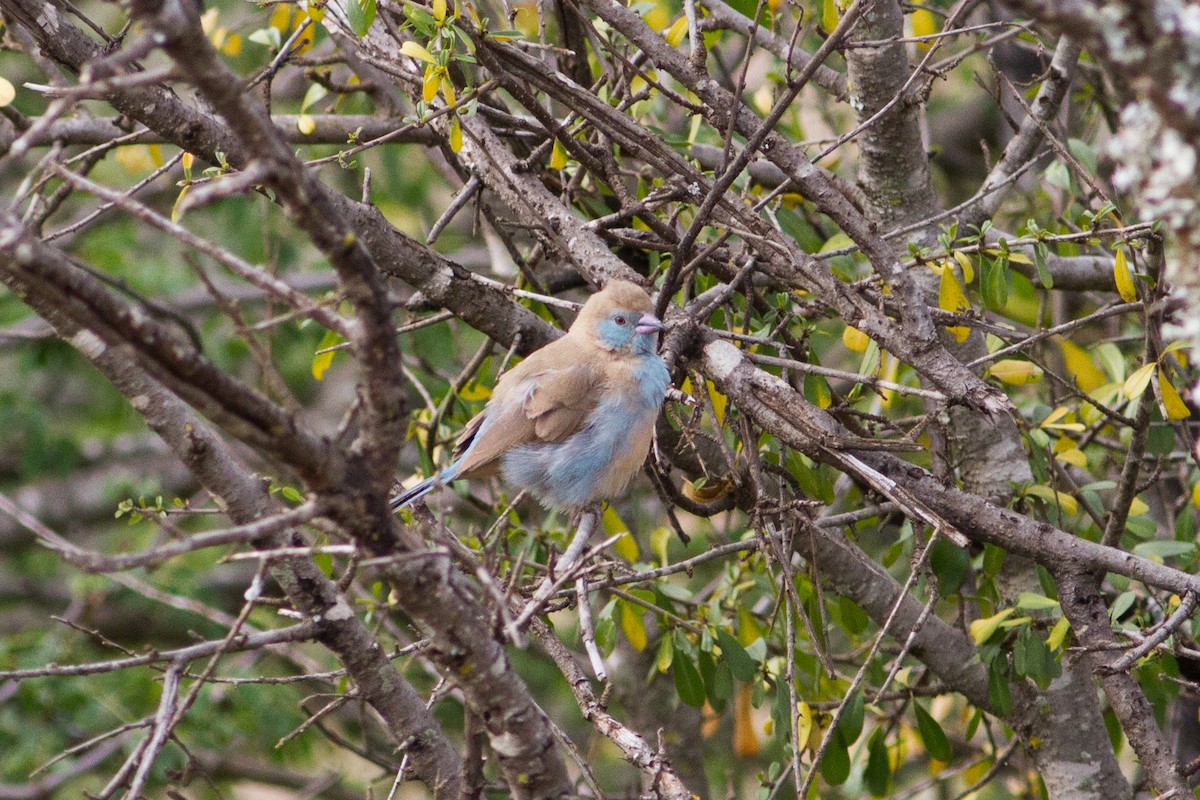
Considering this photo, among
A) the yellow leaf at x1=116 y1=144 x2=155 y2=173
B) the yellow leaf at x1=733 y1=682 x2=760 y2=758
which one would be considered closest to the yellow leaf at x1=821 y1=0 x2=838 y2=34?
the yellow leaf at x1=733 y1=682 x2=760 y2=758

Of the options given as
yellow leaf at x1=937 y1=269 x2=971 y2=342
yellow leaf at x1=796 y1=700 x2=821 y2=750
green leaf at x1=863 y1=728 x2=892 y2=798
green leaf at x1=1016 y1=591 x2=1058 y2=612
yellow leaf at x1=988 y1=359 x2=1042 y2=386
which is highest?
yellow leaf at x1=937 y1=269 x2=971 y2=342

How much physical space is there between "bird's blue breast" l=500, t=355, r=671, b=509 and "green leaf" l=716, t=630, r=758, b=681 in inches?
23.9

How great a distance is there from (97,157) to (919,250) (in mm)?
2733

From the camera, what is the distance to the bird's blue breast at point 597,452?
12.0 feet

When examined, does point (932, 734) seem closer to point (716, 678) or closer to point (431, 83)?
point (716, 678)

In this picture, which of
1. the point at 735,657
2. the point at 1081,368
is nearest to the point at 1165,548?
the point at 1081,368

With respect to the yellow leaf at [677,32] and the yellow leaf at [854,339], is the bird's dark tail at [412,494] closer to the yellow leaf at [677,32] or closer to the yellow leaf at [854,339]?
the yellow leaf at [854,339]

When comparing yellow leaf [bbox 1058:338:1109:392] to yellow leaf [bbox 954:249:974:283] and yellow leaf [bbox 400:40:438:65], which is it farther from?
yellow leaf [bbox 400:40:438:65]

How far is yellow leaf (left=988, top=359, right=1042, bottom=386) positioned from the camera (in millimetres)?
3502

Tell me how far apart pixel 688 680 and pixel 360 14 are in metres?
2.14

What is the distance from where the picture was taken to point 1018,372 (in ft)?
11.6

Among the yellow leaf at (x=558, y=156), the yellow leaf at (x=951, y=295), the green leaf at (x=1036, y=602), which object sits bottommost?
the green leaf at (x=1036, y=602)

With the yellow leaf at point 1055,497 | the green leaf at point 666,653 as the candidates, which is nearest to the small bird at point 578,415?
the green leaf at point 666,653

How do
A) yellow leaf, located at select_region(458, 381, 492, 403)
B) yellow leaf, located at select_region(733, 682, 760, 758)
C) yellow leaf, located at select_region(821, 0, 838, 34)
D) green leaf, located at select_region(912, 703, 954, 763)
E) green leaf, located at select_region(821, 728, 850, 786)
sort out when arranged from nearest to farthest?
green leaf, located at select_region(821, 728, 850, 786) → yellow leaf, located at select_region(821, 0, 838, 34) → green leaf, located at select_region(912, 703, 954, 763) → yellow leaf, located at select_region(458, 381, 492, 403) → yellow leaf, located at select_region(733, 682, 760, 758)
